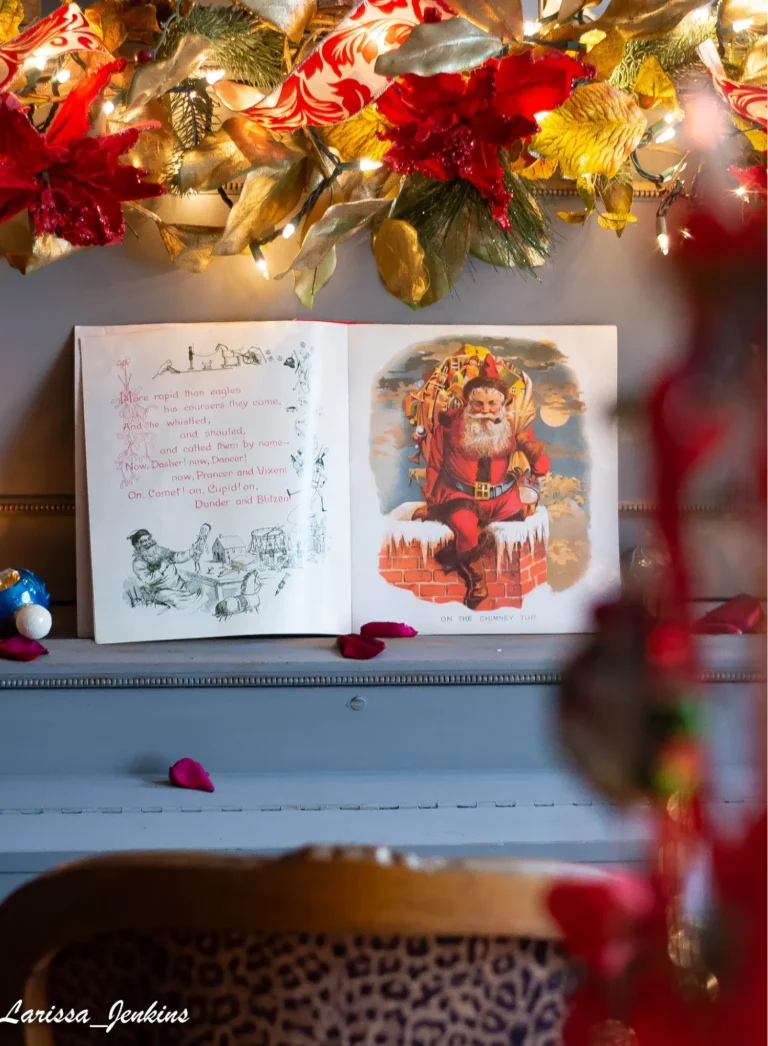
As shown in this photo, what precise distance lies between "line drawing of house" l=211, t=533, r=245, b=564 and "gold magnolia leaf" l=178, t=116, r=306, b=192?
426mm

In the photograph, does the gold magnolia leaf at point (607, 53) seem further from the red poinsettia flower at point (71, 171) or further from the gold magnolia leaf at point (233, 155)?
the red poinsettia flower at point (71, 171)

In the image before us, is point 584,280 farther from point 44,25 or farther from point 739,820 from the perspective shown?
point 739,820

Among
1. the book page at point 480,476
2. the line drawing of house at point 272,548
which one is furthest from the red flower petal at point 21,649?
the book page at point 480,476

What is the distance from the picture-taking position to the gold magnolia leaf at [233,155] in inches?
42.2

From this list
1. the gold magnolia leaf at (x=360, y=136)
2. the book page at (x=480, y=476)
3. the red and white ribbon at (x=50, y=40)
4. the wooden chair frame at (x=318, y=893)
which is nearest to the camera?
the wooden chair frame at (x=318, y=893)

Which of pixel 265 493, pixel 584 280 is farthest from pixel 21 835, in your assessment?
pixel 584 280

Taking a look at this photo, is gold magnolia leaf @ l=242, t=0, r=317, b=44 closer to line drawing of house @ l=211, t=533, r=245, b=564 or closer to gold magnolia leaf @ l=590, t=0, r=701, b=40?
gold magnolia leaf @ l=590, t=0, r=701, b=40

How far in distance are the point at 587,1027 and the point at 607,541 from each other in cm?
102

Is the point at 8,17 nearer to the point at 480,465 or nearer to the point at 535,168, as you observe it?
the point at 535,168

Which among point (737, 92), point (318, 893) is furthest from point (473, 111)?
point (318, 893)

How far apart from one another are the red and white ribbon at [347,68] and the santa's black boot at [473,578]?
0.54 m

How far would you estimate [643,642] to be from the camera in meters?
0.17

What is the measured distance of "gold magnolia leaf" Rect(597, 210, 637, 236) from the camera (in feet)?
3.80
